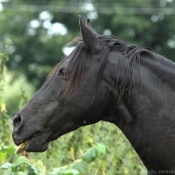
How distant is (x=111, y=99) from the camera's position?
3.98 m

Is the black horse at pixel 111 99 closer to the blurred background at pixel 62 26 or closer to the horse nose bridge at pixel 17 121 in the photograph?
the horse nose bridge at pixel 17 121

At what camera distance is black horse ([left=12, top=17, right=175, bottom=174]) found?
3.91m

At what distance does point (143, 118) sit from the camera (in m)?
3.92

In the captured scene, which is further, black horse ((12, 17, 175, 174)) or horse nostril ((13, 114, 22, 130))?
horse nostril ((13, 114, 22, 130))

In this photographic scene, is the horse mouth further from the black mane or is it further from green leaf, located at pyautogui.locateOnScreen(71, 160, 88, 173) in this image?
green leaf, located at pyautogui.locateOnScreen(71, 160, 88, 173)

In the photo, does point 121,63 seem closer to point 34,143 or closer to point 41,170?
point 34,143

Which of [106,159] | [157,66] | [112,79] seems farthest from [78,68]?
[106,159]

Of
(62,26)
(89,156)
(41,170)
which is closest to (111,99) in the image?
(89,156)

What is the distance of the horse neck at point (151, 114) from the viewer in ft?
12.7

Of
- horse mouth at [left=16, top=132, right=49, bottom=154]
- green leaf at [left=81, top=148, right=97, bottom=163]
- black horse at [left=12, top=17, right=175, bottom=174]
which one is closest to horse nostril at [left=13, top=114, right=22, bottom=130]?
black horse at [left=12, top=17, right=175, bottom=174]

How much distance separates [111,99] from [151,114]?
0.98 ft

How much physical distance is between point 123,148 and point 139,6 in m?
28.5

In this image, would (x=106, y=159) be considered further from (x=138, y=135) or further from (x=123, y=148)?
(x=138, y=135)

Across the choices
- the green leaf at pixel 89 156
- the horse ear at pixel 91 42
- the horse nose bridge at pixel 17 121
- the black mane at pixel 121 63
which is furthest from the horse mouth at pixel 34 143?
the green leaf at pixel 89 156
